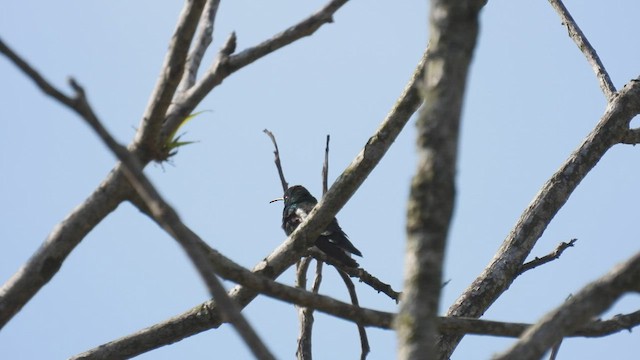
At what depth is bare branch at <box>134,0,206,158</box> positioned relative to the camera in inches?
164

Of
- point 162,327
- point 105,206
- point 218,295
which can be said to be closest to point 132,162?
point 218,295

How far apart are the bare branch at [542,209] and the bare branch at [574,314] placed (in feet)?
9.26

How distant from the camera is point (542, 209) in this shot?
6387 mm

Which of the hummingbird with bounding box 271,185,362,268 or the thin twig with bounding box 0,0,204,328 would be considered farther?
the hummingbird with bounding box 271,185,362,268

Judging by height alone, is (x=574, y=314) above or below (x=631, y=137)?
below

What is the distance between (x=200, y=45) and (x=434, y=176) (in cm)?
240

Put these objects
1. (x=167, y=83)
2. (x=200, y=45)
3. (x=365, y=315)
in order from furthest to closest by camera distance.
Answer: (x=200, y=45) → (x=167, y=83) → (x=365, y=315)

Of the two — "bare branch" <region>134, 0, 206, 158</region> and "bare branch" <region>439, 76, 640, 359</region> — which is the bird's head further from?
"bare branch" <region>134, 0, 206, 158</region>

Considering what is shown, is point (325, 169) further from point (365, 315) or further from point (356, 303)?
point (365, 315)

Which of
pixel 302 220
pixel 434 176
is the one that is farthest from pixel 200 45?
pixel 302 220

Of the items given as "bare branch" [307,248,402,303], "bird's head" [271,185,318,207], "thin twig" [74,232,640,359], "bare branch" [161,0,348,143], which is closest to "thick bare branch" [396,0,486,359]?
"thin twig" [74,232,640,359]

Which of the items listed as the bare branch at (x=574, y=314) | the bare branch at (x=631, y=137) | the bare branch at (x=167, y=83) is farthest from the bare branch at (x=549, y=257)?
the bare branch at (x=574, y=314)

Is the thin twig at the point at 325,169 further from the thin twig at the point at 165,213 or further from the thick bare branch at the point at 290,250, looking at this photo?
the thin twig at the point at 165,213

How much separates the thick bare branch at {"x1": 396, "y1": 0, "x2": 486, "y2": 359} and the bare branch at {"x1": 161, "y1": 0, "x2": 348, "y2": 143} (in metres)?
1.73
